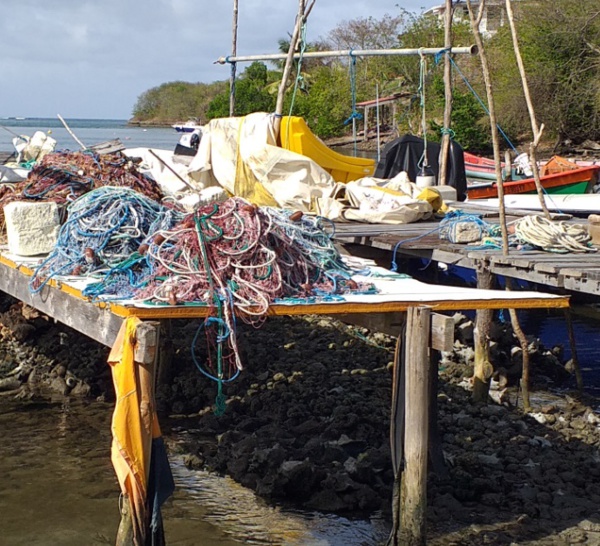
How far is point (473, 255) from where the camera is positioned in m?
9.53

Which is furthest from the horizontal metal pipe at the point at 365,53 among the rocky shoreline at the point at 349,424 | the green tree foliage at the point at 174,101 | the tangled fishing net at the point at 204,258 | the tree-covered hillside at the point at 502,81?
the green tree foliage at the point at 174,101

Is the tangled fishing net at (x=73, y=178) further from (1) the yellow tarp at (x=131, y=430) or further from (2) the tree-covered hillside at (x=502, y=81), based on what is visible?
(2) the tree-covered hillside at (x=502, y=81)

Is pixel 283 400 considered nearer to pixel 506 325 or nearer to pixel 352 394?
pixel 352 394

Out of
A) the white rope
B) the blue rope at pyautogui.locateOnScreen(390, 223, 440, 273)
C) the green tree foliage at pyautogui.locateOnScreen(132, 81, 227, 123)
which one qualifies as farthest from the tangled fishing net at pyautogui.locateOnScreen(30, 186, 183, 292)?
the green tree foliage at pyautogui.locateOnScreen(132, 81, 227, 123)

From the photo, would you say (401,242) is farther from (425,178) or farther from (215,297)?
(215,297)

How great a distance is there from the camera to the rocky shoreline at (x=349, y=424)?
23.3 ft

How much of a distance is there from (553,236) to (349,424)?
9.77ft

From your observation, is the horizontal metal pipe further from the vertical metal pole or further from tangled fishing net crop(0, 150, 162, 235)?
tangled fishing net crop(0, 150, 162, 235)

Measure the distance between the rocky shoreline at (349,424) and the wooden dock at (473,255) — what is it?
134 cm

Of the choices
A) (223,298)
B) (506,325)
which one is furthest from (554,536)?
(506,325)

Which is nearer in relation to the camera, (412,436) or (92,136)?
(412,436)

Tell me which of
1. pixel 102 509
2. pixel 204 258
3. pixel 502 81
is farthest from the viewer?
pixel 502 81

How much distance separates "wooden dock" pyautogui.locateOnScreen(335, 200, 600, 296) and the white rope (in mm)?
107

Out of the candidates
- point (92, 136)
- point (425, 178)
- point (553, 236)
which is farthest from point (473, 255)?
point (92, 136)
